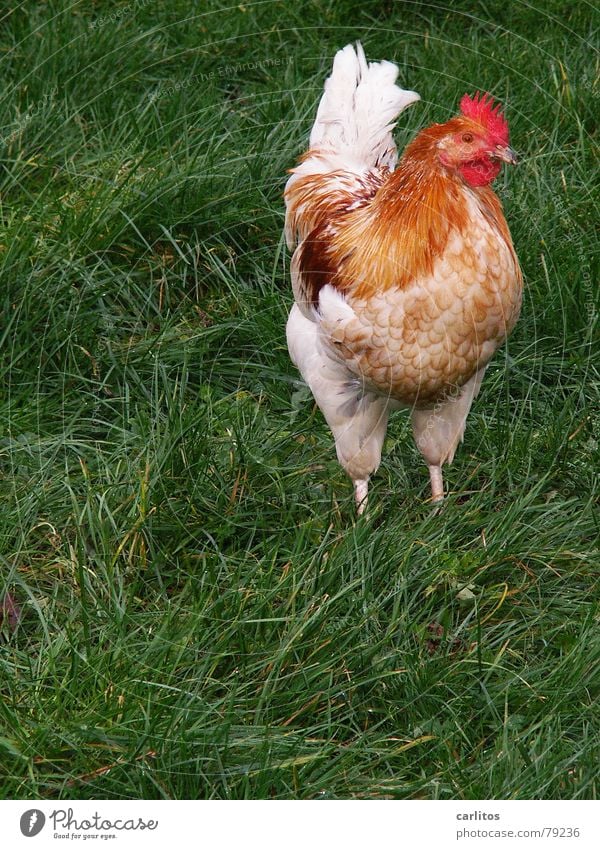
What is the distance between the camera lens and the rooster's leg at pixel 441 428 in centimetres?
379

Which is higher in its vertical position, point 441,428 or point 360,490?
point 441,428

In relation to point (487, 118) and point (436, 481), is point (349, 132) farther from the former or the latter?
point (436, 481)

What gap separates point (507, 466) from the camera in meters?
4.02

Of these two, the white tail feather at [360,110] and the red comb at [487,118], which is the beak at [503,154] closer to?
the red comb at [487,118]

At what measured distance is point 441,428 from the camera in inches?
153

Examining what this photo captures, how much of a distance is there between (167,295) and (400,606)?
2.01 m

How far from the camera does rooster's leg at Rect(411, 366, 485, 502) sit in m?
3.79
